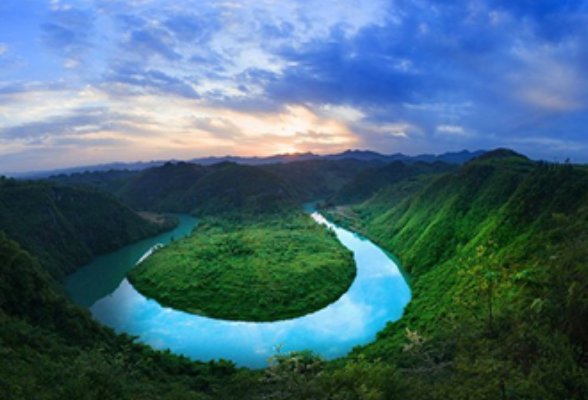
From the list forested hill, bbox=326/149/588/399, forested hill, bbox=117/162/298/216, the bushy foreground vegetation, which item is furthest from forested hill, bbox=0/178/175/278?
forested hill, bbox=326/149/588/399

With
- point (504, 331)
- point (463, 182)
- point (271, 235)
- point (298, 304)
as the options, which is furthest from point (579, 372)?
point (271, 235)

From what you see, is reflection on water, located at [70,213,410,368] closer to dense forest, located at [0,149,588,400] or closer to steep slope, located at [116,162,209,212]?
dense forest, located at [0,149,588,400]

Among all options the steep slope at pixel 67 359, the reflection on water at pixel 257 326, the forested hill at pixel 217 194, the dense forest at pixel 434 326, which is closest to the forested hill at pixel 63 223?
the dense forest at pixel 434 326

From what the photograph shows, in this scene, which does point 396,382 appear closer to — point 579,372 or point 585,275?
point 579,372

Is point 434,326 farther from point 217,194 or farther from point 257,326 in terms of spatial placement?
point 217,194

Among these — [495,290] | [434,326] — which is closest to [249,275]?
[434,326]

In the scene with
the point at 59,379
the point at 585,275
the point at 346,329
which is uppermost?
the point at 585,275

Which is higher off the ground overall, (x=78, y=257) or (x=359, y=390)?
(x=359, y=390)
